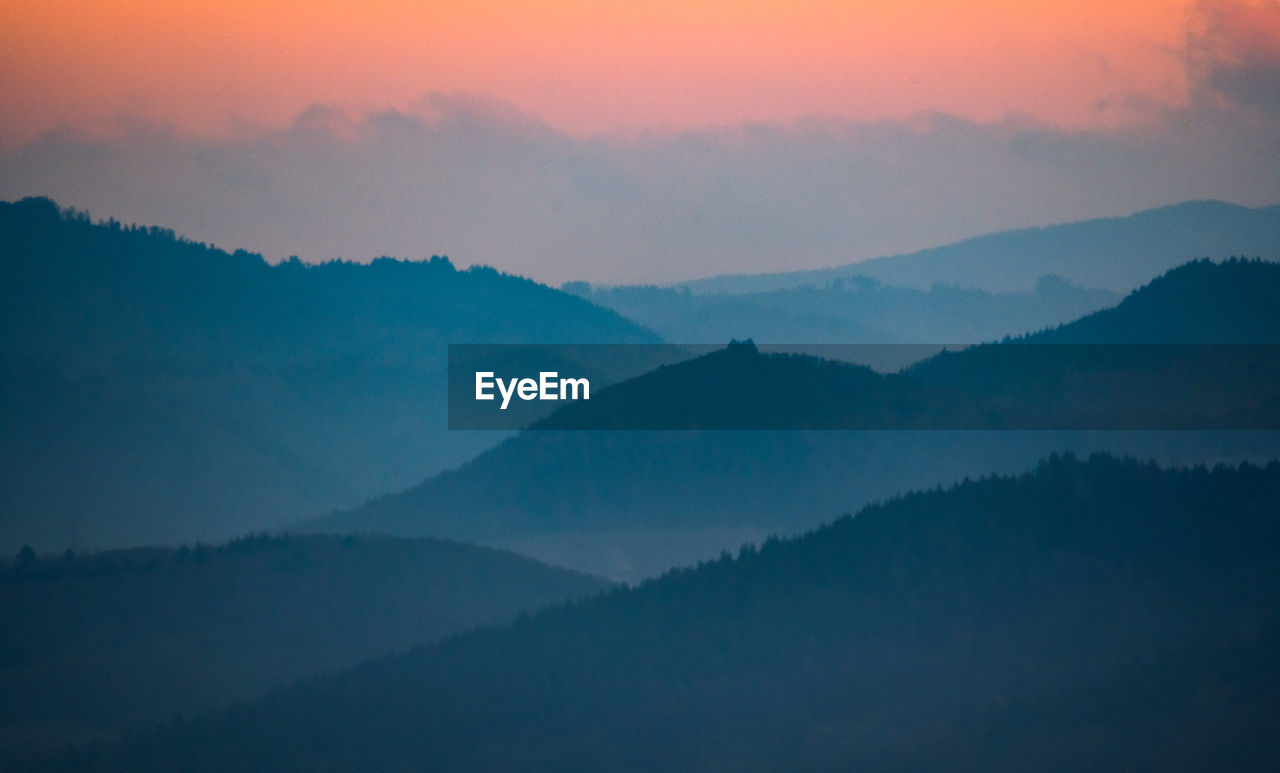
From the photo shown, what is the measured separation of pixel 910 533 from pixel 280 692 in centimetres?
6373

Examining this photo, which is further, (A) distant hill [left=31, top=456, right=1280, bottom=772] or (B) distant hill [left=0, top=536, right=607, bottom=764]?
(B) distant hill [left=0, top=536, right=607, bottom=764]

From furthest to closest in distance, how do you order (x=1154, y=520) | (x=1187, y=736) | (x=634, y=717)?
1. (x=1154, y=520)
2. (x=634, y=717)
3. (x=1187, y=736)

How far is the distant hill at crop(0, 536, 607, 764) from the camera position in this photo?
173 m

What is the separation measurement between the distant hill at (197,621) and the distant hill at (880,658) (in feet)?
30.4

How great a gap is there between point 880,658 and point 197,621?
3103 inches

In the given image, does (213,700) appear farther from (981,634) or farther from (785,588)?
(981,634)

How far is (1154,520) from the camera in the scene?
15800 cm

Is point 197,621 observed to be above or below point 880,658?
below

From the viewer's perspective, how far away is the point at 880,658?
14812 cm

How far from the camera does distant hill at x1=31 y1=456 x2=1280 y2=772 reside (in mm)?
126375

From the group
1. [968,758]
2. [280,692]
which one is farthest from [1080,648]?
[280,692]

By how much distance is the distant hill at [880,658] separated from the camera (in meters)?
126

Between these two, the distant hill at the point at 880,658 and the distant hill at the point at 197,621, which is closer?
the distant hill at the point at 880,658

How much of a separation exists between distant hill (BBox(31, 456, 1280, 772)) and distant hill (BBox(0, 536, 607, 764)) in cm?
926
